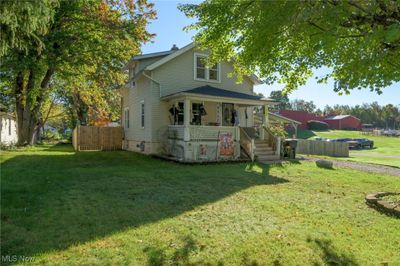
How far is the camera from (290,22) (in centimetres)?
603

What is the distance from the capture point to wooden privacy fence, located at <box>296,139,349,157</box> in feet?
98.8

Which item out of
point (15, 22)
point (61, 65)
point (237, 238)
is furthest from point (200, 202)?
point (61, 65)

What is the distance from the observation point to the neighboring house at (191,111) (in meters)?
16.3

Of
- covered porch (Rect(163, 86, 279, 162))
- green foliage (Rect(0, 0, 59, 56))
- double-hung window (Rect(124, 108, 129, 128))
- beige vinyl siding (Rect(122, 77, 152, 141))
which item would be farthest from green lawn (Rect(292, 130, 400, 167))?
green foliage (Rect(0, 0, 59, 56))

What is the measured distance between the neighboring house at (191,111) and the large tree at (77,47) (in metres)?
1.72

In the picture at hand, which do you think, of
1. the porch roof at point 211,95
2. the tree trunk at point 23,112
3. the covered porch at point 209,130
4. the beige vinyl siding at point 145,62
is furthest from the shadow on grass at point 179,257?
the tree trunk at point 23,112

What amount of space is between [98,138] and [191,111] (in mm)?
9273

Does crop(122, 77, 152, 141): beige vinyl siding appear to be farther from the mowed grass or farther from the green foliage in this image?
the green foliage

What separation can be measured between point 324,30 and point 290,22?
0.69 meters

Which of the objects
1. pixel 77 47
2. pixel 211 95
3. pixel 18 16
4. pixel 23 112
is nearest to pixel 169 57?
pixel 211 95

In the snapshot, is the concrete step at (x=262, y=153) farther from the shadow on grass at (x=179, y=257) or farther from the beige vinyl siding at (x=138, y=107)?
the shadow on grass at (x=179, y=257)

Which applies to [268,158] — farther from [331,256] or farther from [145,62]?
[331,256]

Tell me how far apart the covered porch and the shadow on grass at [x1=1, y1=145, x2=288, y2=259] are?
291 cm

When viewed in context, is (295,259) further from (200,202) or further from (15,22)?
(15,22)
